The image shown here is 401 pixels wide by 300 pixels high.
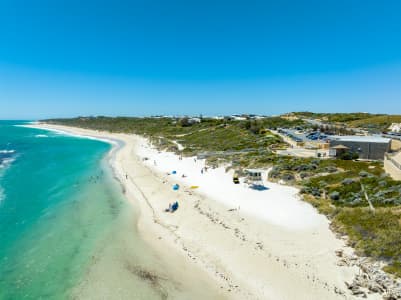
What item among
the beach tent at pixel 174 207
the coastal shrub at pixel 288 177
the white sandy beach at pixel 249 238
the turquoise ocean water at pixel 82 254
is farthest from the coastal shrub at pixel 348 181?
the turquoise ocean water at pixel 82 254

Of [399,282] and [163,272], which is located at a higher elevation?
[399,282]

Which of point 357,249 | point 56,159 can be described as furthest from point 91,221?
point 56,159

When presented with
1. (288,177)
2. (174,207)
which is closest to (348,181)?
(288,177)

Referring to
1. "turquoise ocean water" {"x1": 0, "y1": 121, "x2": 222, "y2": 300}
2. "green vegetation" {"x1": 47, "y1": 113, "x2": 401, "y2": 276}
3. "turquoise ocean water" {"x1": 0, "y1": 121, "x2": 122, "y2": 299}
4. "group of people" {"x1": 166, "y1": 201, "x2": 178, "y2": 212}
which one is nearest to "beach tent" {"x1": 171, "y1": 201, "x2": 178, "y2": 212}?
"group of people" {"x1": 166, "y1": 201, "x2": 178, "y2": 212}

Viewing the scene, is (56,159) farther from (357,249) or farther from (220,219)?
(357,249)

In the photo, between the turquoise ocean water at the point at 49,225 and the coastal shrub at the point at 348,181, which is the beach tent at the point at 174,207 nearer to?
the turquoise ocean water at the point at 49,225

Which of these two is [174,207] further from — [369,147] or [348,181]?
[369,147]

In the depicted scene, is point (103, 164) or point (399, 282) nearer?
point (399, 282)
